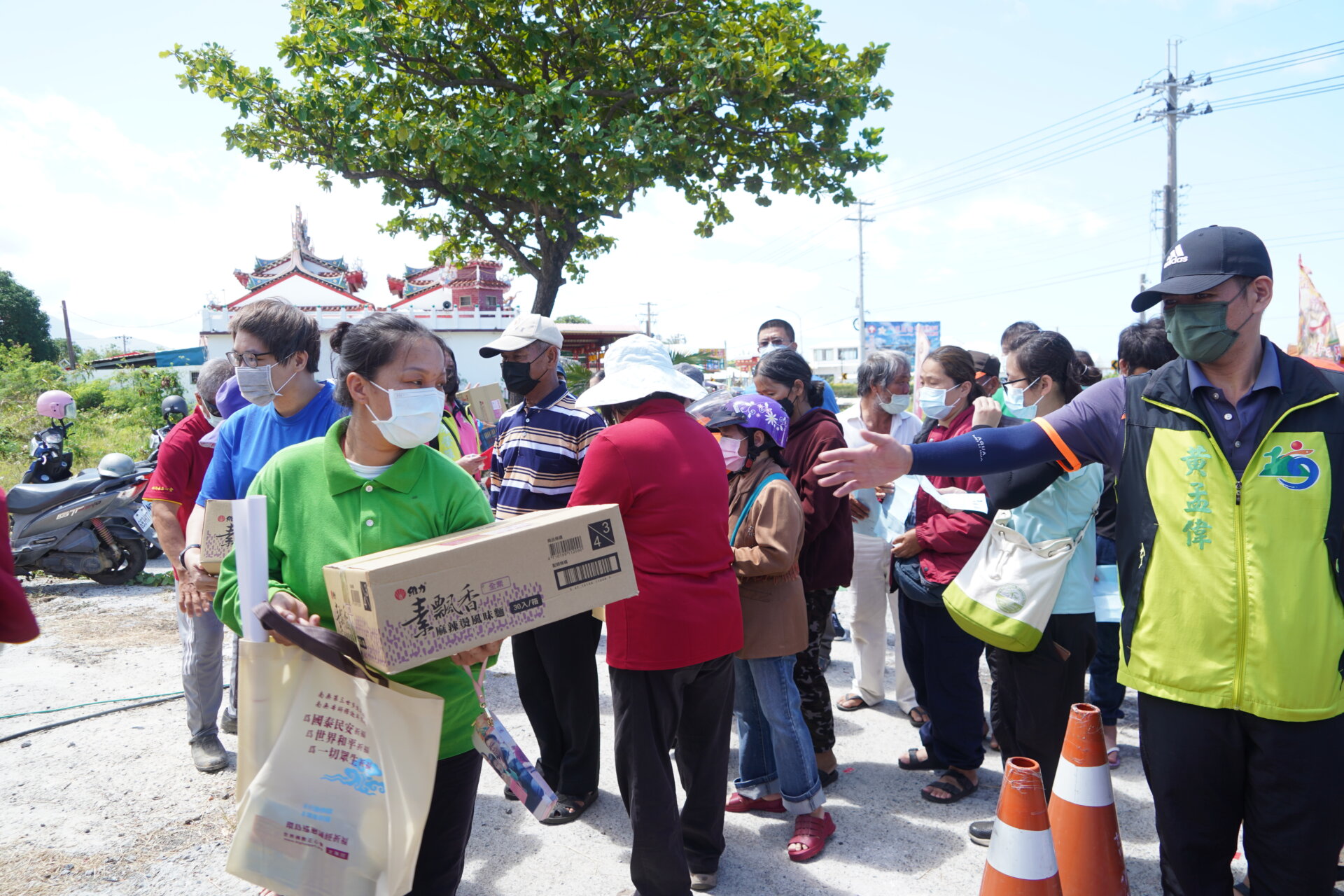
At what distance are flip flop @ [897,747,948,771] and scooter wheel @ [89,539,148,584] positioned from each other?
713 cm

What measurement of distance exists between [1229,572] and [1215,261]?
2.65ft

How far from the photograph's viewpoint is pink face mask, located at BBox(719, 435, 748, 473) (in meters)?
3.39

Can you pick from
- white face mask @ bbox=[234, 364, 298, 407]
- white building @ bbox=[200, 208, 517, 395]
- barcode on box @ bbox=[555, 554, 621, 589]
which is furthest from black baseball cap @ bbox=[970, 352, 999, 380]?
white building @ bbox=[200, 208, 517, 395]

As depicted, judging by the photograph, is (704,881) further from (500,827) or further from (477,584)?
(477,584)

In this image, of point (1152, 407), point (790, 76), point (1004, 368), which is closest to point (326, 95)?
point (790, 76)

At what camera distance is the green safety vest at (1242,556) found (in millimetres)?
1958

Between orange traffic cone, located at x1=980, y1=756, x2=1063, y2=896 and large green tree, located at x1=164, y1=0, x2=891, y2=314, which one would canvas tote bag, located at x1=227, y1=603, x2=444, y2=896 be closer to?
orange traffic cone, located at x1=980, y1=756, x2=1063, y2=896

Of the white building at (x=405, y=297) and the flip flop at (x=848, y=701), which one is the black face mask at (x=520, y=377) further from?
the white building at (x=405, y=297)

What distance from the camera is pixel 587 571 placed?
2.11 m

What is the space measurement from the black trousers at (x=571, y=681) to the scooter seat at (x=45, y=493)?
6.05m

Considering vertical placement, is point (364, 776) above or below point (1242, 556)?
below

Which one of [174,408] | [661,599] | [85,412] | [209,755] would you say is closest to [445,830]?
[661,599]

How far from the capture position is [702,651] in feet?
9.18

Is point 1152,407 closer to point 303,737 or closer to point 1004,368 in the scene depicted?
point 1004,368
